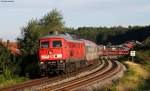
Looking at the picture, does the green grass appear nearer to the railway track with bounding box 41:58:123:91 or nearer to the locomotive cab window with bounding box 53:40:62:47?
the railway track with bounding box 41:58:123:91

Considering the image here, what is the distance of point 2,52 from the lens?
3859cm

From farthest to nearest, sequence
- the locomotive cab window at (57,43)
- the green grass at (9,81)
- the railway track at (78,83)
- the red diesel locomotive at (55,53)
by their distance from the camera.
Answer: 1. the locomotive cab window at (57,43)
2. the red diesel locomotive at (55,53)
3. the green grass at (9,81)
4. the railway track at (78,83)

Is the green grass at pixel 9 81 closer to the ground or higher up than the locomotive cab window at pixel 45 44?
closer to the ground

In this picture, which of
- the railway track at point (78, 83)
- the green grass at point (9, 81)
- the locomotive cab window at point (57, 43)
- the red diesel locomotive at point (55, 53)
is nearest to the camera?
the railway track at point (78, 83)

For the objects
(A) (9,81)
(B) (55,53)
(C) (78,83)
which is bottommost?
(C) (78,83)

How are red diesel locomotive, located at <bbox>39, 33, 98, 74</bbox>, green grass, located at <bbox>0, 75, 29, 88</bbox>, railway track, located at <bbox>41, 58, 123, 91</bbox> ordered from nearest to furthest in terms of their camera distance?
railway track, located at <bbox>41, 58, 123, 91</bbox>
green grass, located at <bbox>0, 75, 29, 88</bbox>
red diesel locomotive, located at <bbox>39, 33, 98, 74</bbox>

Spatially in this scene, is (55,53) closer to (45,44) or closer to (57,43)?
(57,43)

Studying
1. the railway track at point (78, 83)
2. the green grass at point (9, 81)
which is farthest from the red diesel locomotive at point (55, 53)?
the green grass at point (9, 81)

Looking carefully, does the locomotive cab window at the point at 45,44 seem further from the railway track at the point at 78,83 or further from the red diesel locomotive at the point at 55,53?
the railway track at the point at 78,83

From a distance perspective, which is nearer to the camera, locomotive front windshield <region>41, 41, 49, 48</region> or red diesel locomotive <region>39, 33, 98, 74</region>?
red diesel locomotive <region>39, 33, 98, 74</region>

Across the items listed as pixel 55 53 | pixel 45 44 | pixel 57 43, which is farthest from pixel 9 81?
pixel 57 43

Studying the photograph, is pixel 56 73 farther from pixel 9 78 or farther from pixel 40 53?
pixel 9 78

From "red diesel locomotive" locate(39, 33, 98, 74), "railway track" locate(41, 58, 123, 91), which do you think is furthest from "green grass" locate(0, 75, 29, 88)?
"railway track" locate(41, 58, 123, 91)

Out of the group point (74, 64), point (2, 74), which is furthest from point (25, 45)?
point (2, 74)
